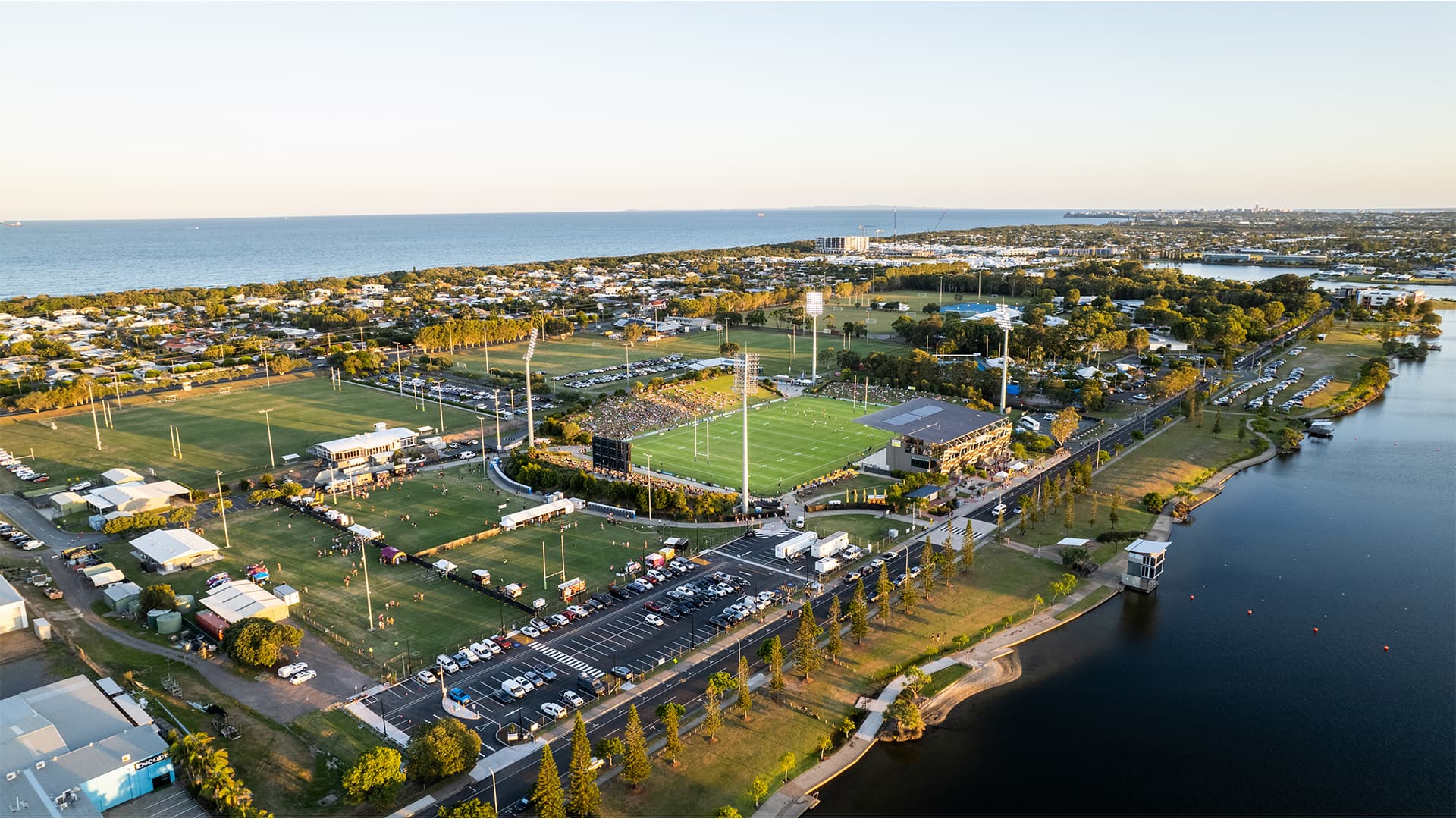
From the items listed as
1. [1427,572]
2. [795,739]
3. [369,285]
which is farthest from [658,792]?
[369,285]

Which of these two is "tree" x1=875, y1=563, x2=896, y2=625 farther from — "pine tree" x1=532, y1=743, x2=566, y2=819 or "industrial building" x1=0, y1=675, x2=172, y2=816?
"industrial building" x1=0, y1=675, x2=172, y2=816

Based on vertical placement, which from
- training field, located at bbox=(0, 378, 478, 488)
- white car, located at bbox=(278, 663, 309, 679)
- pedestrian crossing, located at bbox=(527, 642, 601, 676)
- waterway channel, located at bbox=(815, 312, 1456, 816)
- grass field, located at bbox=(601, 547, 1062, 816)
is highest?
training field, located at bbox=(0, 378, 478, 488)

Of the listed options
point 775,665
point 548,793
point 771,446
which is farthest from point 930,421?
point 548,793

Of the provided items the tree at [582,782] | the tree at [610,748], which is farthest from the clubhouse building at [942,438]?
the tree at [582,782]

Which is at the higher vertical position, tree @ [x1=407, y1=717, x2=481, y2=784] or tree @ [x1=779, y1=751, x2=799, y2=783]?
tree @ [x1=407, y1=717, x2=481, y2=784]

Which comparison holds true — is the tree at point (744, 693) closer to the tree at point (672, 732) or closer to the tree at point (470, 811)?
the tree at point (672, 732)

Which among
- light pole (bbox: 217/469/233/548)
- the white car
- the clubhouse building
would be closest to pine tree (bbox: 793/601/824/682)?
the white car

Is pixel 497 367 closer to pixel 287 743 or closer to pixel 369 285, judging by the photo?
pixel 287 743
